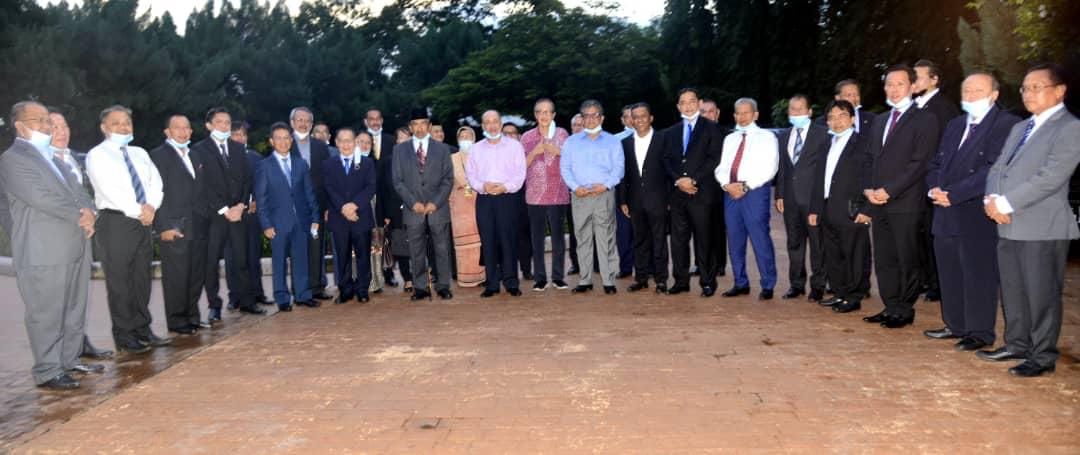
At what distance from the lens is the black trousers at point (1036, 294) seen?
4950 millimetres

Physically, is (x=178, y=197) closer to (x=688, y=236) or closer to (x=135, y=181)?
(x=135, y=181)

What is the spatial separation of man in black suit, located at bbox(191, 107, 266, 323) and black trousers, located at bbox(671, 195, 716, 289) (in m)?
3.94

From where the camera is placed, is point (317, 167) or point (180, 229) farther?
point (317, 167)

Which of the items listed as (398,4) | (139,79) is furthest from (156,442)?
(398,4)

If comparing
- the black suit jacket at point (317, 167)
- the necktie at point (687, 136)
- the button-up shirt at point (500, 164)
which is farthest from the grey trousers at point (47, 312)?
the necktie at point (687, 136)

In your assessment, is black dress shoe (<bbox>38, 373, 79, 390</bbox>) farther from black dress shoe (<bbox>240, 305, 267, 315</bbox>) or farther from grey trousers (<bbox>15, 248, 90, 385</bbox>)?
black dress shoe (<bbox>240, 305, 267, 315</bbox>)

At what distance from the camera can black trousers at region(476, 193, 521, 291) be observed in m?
8.45

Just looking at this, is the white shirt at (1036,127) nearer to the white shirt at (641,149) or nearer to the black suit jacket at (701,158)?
the black suit jacket at (701,158)

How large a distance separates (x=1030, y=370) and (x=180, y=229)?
6033 mm

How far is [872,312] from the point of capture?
6969 millimetres

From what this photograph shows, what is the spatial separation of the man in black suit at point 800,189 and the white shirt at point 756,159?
0.15 m

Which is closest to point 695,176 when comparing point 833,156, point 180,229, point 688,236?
point 688,236

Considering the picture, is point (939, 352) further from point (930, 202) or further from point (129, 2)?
point (129, 2)

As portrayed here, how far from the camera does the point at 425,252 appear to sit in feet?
27.8
